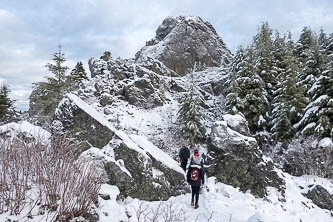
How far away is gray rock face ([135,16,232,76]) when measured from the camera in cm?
3466

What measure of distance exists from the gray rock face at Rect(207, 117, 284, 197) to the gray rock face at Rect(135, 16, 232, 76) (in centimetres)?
2528

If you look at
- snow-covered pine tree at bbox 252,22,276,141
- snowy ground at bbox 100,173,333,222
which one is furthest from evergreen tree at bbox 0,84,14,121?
snow-covered pine tree at bbox 252,22,276,141

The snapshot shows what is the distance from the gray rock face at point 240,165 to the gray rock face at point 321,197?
1472 mm

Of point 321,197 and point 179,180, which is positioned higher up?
point 179,180

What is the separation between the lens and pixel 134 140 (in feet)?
29.2

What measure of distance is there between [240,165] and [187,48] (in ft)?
93.2

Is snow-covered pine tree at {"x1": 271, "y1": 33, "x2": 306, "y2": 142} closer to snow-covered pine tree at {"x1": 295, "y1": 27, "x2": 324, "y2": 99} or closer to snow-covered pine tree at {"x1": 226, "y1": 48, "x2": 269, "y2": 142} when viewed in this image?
snow-covered pine tree at {"x1": 295, "y1": 27, "x2": 324, "y2": 99}

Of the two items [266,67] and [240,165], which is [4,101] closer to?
[240,165]

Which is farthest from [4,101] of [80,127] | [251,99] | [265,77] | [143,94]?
[265,77]

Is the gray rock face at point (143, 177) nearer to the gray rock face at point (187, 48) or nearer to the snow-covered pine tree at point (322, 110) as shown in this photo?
the snow-covered pine tree at point (322, 110)

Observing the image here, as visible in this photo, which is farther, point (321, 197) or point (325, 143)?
point (325, 143)

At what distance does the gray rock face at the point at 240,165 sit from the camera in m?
9.32

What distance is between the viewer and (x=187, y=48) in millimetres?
35344

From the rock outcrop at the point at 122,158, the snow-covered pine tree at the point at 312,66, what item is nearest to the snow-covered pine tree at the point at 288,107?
the snow-covered pine tree at the point at 312,66
